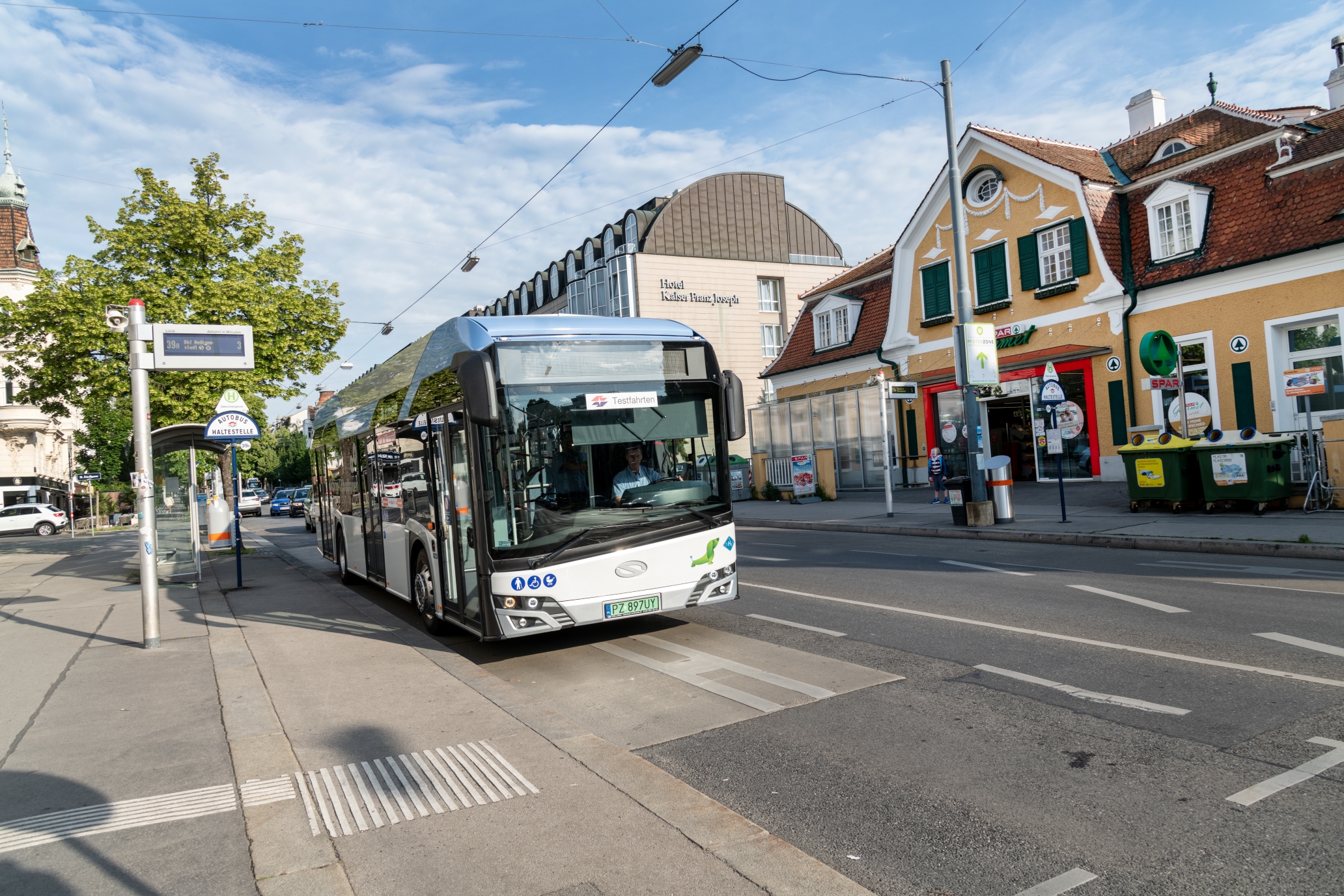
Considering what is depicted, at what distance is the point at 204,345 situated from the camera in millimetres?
9273

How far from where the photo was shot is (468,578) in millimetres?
7684

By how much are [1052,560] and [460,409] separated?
8215 millimetres

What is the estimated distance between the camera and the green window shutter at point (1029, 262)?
23.1 m

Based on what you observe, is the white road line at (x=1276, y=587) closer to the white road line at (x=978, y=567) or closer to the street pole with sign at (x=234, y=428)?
the white road line at (x=978, y=567)

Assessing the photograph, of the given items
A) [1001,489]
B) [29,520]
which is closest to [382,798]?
[1001,489]

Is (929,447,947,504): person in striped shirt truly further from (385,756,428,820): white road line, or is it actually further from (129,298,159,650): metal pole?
(385,756,428,820): white road line

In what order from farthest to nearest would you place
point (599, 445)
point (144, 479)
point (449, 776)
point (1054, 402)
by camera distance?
point (1054, 402), point (144, 479), point (599, 445), point (449, 776)

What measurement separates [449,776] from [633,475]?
126 inches

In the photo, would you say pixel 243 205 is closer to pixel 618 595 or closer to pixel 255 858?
pixel 618 595

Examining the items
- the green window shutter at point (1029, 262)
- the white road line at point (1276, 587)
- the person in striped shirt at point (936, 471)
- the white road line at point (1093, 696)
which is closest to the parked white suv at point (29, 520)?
the person in striped shirt at point (936, 471)

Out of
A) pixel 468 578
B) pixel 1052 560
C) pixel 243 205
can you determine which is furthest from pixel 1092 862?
pixel 243 205

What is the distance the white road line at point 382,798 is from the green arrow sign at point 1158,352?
15531 millimetres

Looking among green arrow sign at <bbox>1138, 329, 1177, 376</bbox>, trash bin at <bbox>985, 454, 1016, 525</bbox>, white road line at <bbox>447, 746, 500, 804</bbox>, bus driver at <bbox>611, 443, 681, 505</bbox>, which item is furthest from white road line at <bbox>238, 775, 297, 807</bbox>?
green arrow sign at <bbox>1138, 329, 1177, 376</bbox>

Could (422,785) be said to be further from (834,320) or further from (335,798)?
(834,320)
